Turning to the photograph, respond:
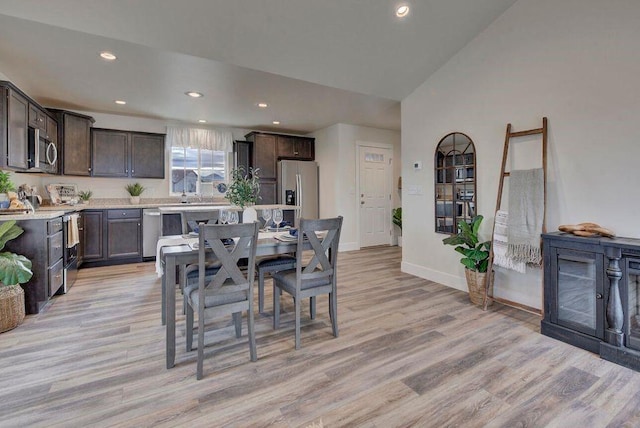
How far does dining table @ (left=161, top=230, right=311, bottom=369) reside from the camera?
2.00 metres

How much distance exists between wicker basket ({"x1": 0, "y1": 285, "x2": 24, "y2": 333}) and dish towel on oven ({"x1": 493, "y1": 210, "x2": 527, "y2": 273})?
4.37 meters

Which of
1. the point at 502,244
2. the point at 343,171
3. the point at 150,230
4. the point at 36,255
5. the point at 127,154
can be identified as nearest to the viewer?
the point at 36,255

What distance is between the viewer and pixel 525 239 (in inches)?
112

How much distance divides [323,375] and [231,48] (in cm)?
304

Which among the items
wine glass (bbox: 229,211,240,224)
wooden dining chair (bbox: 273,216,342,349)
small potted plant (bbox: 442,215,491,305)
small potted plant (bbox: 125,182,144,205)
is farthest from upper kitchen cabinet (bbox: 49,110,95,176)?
small potted plant (bbox: 442,215,491,305)

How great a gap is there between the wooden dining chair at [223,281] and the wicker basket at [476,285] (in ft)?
7.60

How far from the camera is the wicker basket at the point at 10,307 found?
251cm

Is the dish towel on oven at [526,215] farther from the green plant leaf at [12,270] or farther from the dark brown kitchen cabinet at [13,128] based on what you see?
the dark brown kitchen cabinet at [13,128]

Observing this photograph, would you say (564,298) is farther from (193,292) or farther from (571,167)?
(193,292)

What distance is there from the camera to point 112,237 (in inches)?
189

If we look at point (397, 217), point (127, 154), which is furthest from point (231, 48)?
point (397, 217)

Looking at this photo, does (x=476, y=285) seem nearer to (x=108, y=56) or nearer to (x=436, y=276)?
(x=436, y=276)

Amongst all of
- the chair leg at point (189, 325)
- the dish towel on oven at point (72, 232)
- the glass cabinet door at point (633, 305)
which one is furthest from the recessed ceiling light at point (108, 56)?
the glass cabinet door at point (633, 305)

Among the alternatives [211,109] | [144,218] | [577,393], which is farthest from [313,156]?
[577,393]
